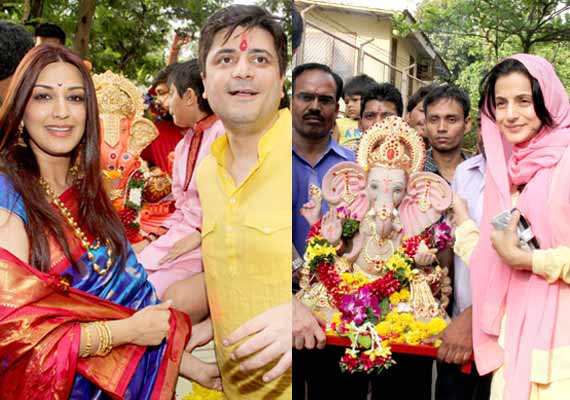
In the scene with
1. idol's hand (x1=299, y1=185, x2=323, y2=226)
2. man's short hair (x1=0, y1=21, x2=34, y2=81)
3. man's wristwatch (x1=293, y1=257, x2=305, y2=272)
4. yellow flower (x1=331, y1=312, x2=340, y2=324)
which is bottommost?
yellow flower (x1=331, y1=312, x2=340, y2=324)

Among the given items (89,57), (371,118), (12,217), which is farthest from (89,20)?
(371,118)

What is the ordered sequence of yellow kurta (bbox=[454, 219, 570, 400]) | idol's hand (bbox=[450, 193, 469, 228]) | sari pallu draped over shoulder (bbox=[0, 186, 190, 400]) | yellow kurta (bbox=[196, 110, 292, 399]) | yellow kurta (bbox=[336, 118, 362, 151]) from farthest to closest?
yellow kurta (bbox=[336, 118, 362, 151])
idol's hand (bbox=[450, 193, 469, 228])
yellow kurta (bbox=[196, 110, 292, 399])
yellow kurta (bbox=[454, 219, 570, 400])
sari pallu draped over shoulder (bbox=[0, 186, 190, 400])

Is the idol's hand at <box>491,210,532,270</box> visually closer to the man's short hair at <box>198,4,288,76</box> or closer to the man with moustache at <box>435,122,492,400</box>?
the man with moustache at <box>435,122,492,400</box>

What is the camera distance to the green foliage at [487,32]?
1.43m

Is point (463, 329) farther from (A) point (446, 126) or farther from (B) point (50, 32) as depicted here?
(B) point (50, 32)

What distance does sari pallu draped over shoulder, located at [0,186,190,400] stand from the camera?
3.84 ft

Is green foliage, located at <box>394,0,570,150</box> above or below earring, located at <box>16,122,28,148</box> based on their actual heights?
above

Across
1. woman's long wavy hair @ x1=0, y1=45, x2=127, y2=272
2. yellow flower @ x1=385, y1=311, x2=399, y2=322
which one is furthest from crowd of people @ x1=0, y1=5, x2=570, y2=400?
yellow flower @ x1=385, y1=311, x2=399, y2=322

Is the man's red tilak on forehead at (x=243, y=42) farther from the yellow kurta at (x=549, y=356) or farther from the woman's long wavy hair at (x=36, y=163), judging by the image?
the yellow kurta at (x=549, y=356)

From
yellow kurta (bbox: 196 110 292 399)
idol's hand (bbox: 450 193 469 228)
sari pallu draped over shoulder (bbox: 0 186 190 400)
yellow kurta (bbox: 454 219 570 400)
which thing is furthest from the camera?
idol's hand (bbox: 450 193 469 228)

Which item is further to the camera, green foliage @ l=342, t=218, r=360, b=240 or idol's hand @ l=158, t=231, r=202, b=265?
green foliage @ l=342, t=218, r=360, b=240

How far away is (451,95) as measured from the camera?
59.4 inches

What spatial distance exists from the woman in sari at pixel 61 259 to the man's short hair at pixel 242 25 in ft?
0.84

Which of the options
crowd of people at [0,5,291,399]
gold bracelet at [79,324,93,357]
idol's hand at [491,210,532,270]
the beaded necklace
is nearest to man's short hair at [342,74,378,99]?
crowd of people at [0,5,291,399]
